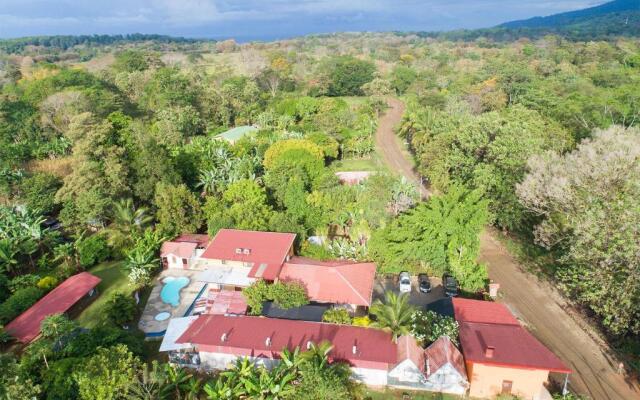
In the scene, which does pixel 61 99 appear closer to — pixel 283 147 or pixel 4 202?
pixel 4 202

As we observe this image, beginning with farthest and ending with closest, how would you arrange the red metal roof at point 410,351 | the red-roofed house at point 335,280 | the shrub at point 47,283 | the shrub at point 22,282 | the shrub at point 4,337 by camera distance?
the shrub at point 47,283, the shrub at point 22,282, the red-roofed house at point 335,280, the shrub at point 4,337, the red metal roof at point 410,351

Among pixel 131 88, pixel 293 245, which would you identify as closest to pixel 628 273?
pixel 293 245

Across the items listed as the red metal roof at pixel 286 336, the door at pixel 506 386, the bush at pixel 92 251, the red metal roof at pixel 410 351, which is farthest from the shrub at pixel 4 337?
the door at pixel 506 386

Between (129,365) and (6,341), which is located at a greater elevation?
(129,365)

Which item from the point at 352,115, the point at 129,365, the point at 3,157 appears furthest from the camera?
the point at 352,115

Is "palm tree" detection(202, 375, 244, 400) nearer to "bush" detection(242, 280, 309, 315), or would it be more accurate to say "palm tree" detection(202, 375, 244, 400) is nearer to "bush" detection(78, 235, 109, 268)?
"bush" detection(242, 280, 309, 315)

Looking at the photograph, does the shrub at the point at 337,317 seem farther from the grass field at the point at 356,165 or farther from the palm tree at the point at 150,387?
the grass field at the point at 356,165
